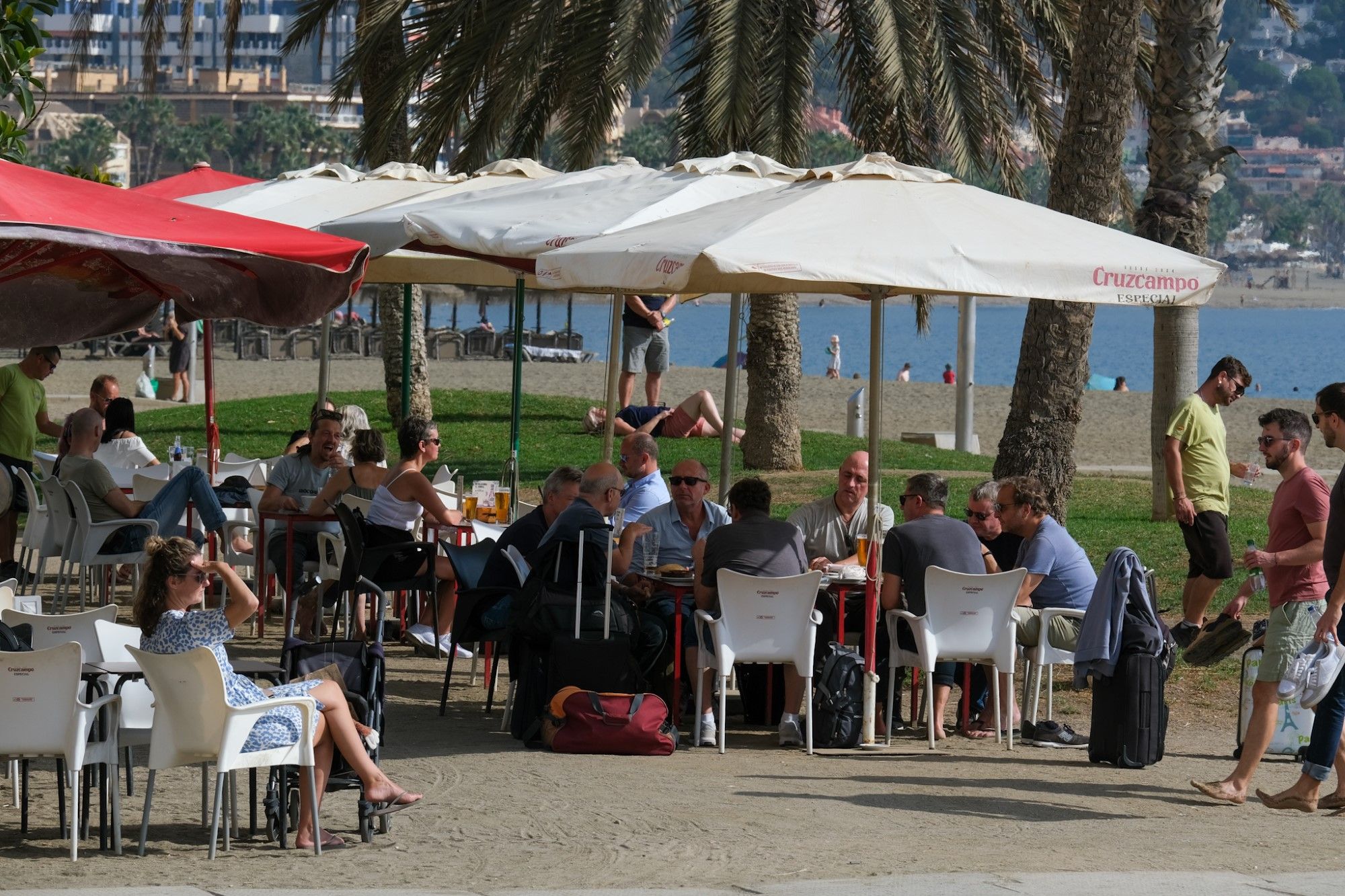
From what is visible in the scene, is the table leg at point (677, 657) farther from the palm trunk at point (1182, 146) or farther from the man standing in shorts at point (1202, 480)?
the palm trunk at point (1182, 146)

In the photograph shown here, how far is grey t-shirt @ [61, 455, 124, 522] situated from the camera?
10.1 meters

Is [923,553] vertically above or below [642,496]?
below

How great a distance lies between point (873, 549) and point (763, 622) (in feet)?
2.16

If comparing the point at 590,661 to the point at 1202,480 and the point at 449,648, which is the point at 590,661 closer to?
the point at 449,648

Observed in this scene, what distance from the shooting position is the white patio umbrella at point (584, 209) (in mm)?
8984

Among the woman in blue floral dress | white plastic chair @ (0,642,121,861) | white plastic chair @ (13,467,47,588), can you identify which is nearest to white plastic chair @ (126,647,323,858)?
the woman in blue floral dress

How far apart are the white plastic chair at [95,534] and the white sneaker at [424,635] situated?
154 cm

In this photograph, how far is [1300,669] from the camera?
22.0ft

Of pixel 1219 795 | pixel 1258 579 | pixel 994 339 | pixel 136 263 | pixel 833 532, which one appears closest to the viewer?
pixel 1219 795

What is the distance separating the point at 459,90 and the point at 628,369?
13.2 ft

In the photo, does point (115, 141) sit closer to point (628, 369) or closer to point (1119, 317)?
point (1119, 317)

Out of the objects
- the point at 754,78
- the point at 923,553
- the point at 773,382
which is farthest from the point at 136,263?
the point at 773,382

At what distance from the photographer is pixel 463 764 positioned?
7363 mm

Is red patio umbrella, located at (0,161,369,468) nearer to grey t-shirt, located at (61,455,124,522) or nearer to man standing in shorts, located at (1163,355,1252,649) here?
grey t-shirt, located at (61,455,124,522)
